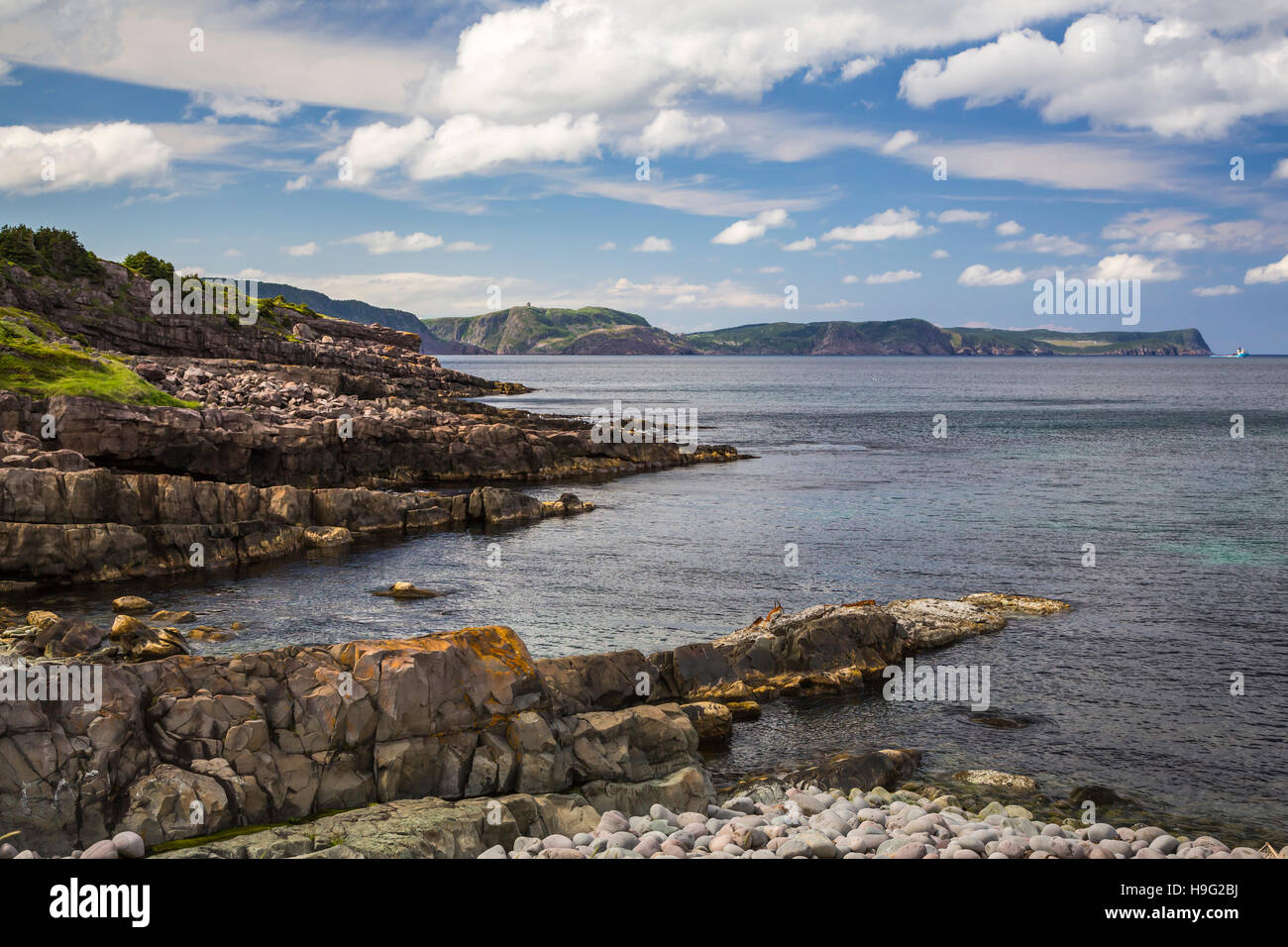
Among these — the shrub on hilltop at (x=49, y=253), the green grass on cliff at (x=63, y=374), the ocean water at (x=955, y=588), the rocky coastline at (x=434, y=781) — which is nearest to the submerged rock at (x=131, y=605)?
the ocean water at (x=955, y=588)

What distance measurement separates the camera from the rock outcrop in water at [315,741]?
15367mm

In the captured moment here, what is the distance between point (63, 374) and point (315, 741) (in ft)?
171

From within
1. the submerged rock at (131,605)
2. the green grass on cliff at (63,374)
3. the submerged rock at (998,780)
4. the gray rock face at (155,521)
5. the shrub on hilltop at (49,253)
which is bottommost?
the submerged rock at (998,780)

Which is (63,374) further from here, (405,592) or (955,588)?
(955,588)

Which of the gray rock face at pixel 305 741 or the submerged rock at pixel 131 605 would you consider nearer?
the gray rock face at pixel 305 741

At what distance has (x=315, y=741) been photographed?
56.6 feet

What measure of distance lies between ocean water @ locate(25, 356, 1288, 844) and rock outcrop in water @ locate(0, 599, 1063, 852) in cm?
478

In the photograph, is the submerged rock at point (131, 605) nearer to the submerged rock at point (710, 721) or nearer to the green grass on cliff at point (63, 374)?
the submerged rock at point (710, 721)

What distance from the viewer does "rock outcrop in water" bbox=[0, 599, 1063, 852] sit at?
15367 mm

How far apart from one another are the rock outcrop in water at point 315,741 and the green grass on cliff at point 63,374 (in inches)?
1731

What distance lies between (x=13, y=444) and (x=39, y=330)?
37.6m
